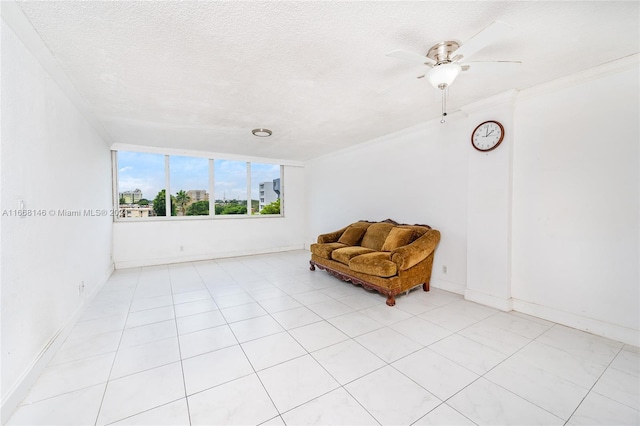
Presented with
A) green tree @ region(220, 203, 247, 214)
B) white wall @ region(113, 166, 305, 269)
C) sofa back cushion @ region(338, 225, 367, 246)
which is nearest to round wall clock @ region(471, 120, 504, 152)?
sofa back cushion @ region(338, 225, 367, 246)

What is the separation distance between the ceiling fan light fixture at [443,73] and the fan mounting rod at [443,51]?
95mm

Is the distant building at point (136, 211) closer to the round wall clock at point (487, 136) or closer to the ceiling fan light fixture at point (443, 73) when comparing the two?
the ceiling fan light fixture at point (443, 73)

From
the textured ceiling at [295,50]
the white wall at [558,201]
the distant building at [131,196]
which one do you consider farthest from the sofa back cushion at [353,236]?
the distant building at [131,196]

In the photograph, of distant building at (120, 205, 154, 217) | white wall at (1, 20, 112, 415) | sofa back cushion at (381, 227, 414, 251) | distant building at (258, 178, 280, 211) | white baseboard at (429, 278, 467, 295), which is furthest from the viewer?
distant building at (258, 178, 280, 211)

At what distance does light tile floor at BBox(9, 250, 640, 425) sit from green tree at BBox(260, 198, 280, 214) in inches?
142

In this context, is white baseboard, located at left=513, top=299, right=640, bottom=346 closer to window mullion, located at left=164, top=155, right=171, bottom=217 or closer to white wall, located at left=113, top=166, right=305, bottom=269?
white wall, located at left=113, top=166, right=305, bottom=269

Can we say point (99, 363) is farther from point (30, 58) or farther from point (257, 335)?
point (30, 58)

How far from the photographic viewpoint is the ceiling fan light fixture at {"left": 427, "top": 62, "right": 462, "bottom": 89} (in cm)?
182

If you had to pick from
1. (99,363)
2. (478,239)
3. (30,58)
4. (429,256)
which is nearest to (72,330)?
(99,363)

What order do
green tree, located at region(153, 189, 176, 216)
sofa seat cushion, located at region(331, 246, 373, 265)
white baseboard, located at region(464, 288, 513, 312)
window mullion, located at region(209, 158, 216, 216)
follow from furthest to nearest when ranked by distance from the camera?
window mullion, located at region(209, 158, 216, 216)
green tree, located at region(153, 189, 176, 216)
sofa seat cushion, located at region(331, 246, 373, 265)
white baseboard, located at region(464, 288, 513, 312)

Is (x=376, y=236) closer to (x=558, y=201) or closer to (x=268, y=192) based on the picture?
(x=558, y=201)

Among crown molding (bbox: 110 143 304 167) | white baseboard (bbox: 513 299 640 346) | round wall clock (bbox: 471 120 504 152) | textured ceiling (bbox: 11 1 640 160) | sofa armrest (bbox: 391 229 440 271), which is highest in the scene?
textured ceiling (bbox: 11 1 640 160)

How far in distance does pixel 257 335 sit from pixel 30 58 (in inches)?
109

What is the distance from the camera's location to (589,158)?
235 centimetres
